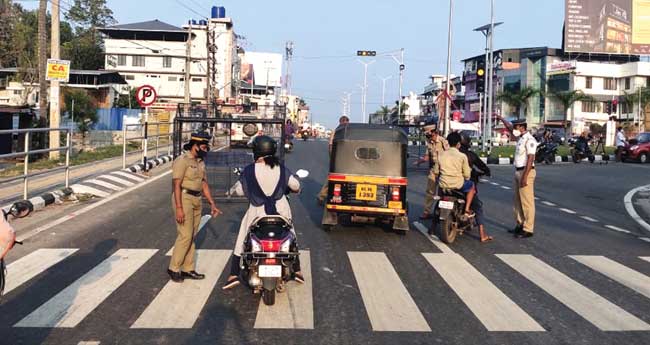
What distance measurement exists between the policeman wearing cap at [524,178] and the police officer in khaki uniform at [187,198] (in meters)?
5.55

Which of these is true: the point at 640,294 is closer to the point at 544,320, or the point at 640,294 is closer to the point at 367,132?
the point at 544,320

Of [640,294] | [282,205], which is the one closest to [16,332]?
[282,205]

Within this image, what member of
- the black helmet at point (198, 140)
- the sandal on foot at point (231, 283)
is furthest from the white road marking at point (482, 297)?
the black helmet at point (198, 140)

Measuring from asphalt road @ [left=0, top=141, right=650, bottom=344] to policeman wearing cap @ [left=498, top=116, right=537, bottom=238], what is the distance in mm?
304

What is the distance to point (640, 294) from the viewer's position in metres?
7.05

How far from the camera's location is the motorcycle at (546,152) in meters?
30.3

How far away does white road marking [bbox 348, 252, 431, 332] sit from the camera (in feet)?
18.8

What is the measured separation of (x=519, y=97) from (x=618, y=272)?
66815 millimetres

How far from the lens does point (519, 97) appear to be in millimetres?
71750

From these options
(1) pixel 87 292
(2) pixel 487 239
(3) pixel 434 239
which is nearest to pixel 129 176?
(3) pixel 434 239

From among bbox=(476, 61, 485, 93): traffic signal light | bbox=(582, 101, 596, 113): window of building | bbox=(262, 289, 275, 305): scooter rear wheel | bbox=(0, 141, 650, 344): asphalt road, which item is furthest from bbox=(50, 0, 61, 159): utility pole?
bbox=(582, 101, 596, 113): window of building

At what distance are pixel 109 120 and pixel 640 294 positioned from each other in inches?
1945

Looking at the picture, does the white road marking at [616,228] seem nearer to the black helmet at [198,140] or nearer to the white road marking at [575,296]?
the white road marking at [575,296]

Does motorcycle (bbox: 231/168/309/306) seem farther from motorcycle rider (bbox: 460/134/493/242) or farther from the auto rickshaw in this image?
motorcycle rider (bbox: 460/134/493/242)
